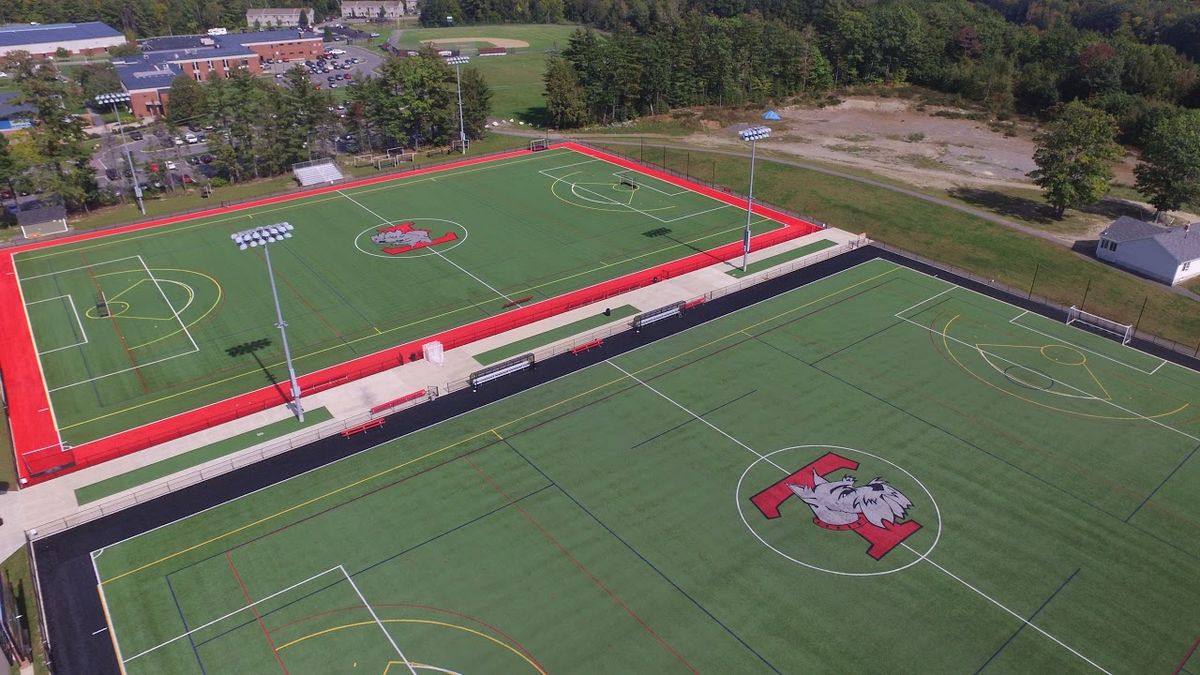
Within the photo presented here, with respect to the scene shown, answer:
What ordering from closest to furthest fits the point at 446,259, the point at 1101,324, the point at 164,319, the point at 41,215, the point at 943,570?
the point at 943,570 < the point at 1101,324 < the point at 164,319 < the point at 446,259 < the point at 41,215

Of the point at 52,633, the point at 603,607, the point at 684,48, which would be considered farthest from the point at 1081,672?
the point at 684,48

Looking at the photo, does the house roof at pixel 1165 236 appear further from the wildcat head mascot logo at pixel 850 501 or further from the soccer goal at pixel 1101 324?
the wildcat head mascot logo at pixel 850 501

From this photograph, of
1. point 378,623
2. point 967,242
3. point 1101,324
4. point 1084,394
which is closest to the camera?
point 378,623

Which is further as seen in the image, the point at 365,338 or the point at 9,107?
the point at 9,107

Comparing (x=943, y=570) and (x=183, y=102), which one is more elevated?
(x=183, y=102)

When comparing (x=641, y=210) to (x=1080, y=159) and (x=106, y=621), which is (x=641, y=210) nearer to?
(x=1080, y=159)

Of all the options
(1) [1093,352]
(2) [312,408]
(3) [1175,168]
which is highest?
(3) [1175,168]

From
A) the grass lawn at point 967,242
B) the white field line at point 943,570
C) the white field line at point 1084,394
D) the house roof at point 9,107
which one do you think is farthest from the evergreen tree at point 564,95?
the house roof at point 9,107

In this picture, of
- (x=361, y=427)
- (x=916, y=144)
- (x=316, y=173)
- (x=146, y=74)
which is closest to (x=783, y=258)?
(x=361, y=427)
